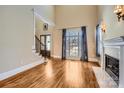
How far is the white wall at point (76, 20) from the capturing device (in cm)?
836

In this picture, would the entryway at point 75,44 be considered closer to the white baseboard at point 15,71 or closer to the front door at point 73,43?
the front door at point 73,43

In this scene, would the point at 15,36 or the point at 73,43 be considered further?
the point at 73,43

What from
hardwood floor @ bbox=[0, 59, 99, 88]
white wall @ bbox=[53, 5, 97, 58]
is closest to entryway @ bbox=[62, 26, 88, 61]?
white wall @ bbox=[53, 5, 97, 58]

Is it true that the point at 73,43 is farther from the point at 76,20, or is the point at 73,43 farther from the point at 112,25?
the point at 112,25

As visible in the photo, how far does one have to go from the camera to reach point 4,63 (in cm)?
414

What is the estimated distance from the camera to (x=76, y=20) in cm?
883

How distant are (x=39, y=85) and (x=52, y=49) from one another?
6879mm

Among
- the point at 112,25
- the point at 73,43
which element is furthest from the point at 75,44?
the point at 112,25

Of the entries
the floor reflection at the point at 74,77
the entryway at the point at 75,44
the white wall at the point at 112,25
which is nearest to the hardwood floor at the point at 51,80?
the floor reflection at the point at 74,77

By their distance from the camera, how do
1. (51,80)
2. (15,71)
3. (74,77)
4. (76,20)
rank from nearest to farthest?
(51,80)
(74,77)
(15,71)
(76,20)

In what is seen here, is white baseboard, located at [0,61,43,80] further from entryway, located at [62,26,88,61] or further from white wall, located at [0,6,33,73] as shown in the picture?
entryway, located at [62,26,88,61]

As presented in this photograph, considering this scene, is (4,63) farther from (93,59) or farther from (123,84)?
(93,59)
